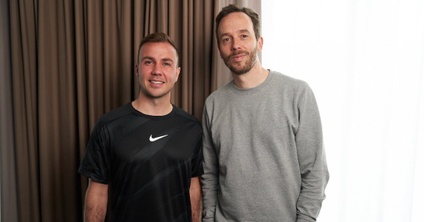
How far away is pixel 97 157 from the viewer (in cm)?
121

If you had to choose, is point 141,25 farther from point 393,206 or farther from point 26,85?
point 393,206

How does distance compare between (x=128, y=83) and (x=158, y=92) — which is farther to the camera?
(x=128, y=83)

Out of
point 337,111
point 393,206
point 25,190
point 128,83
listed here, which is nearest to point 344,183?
point 393,206

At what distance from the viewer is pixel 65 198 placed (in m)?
1.63

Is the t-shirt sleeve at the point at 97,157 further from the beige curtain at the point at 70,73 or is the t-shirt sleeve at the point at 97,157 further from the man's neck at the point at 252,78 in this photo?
the man's neck at the point at 252,78

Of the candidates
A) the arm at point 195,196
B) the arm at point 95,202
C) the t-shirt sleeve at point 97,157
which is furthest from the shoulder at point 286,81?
the arm at point 95,202

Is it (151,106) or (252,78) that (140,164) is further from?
(252,78)

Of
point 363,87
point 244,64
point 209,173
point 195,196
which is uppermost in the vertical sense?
point 244,64

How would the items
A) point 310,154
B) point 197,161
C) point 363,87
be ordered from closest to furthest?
point 310,154
point 197,161
point 363,87

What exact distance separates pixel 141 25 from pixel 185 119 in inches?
25.2

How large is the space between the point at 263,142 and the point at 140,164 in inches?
20.7

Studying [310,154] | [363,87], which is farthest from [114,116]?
[363,87]

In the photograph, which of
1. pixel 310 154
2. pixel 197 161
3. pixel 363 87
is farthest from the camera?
pixel 363 87

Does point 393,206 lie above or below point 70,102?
below
